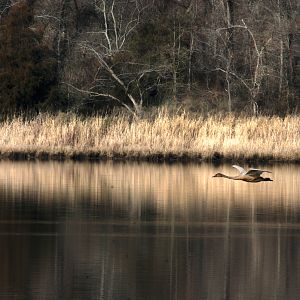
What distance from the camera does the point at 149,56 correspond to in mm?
39125

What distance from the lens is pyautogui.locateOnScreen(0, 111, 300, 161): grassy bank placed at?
2966 cm

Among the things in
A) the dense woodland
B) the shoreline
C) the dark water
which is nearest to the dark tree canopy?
the dense woodland

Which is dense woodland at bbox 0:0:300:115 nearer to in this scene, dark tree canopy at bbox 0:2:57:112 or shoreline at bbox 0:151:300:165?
dark tree canopy at bbox 0:2:57:112

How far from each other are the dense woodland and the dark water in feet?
43.6

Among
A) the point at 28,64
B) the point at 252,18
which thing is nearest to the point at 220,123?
the point at 28,64

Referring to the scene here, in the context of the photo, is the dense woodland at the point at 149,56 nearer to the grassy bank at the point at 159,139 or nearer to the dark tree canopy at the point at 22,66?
the dark tree canopy at the point at 22,66

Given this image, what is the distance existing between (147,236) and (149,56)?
24.5 m

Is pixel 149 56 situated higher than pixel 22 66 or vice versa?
pixel 149 56

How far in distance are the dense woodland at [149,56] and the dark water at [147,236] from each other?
13275mm

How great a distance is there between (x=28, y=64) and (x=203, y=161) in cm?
992

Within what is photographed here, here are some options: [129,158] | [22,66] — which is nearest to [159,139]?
[129,158]

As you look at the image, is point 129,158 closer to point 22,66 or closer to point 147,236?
point 22,66

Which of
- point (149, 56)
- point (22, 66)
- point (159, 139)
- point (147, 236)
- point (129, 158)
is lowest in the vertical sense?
point (147, 236)

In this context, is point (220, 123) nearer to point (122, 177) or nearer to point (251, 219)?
point (122, 177)
